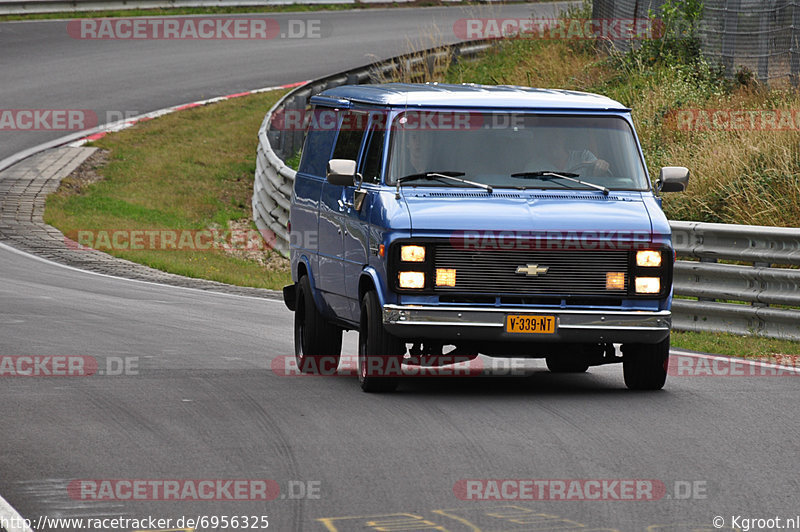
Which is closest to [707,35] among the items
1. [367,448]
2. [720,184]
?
[720,184]

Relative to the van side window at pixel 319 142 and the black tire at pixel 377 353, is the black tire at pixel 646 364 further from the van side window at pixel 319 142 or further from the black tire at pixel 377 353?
the van side window at pixel 319 142

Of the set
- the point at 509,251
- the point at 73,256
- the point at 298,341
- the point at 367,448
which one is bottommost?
the point at 73,256

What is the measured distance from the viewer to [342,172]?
1077 cm

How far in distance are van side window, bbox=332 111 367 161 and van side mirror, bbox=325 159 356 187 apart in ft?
2.36

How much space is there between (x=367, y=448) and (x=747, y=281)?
7084 millimetres

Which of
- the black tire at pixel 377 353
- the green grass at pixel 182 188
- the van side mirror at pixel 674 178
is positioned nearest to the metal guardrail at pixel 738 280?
the van side mirror at pixel 674 178

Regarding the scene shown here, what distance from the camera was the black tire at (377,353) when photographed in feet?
33.6

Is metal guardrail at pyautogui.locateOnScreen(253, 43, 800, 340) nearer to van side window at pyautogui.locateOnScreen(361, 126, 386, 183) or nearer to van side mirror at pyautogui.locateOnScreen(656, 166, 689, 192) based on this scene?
van side mirror at pyautogui.locateOnScreen(656, 166, 689, 192)

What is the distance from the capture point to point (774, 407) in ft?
32.6

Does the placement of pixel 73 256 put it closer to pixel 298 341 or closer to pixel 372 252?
pixel 298 341

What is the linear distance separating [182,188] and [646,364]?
54.3 feet

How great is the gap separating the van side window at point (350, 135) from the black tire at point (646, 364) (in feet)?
8.90

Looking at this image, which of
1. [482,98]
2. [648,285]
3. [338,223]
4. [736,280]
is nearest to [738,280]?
[736,280]

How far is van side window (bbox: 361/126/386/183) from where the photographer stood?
10936 mm
